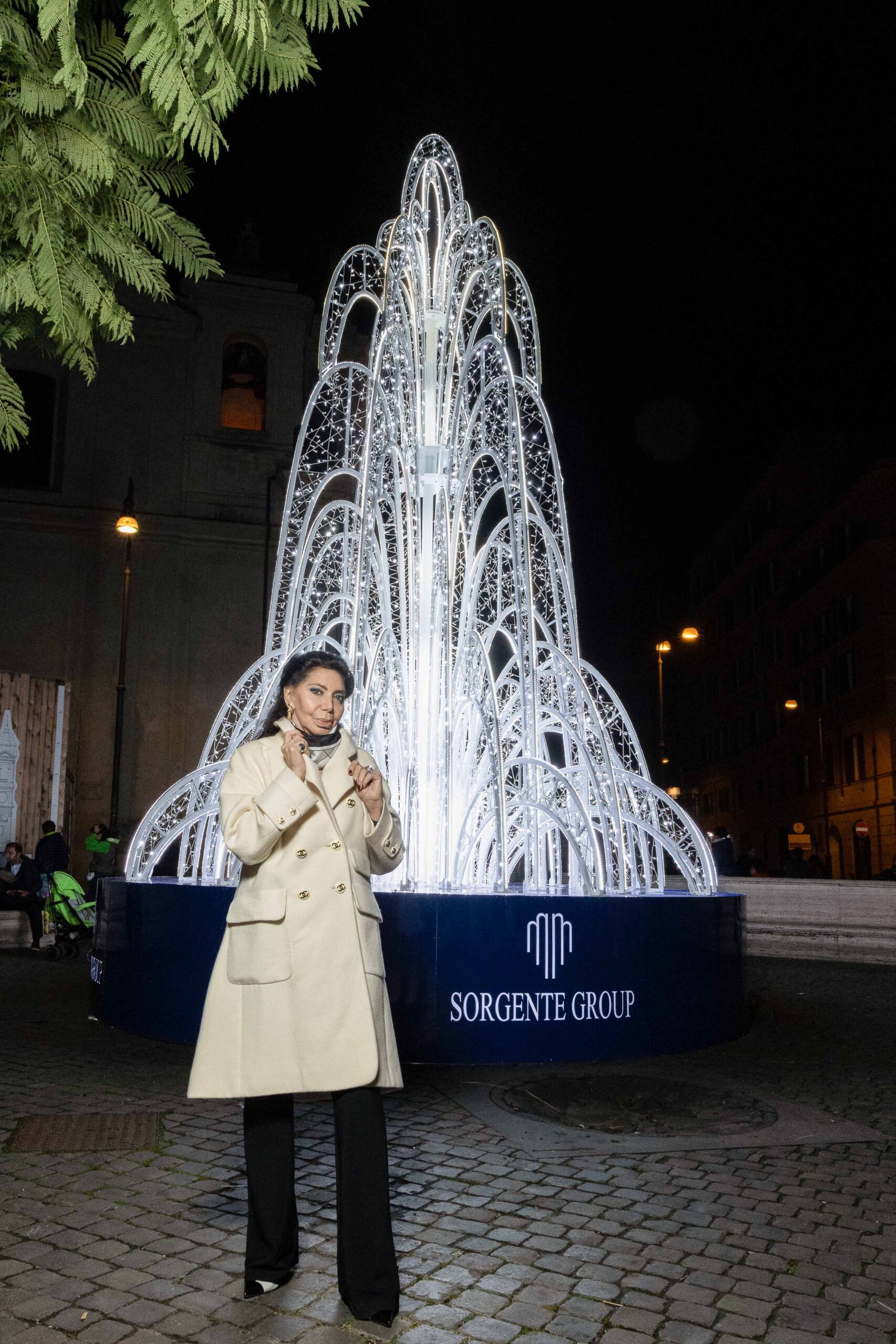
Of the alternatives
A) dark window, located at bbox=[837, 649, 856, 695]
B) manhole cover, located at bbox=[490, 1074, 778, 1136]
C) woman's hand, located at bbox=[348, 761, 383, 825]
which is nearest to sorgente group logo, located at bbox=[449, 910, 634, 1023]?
manhole cover, located at bbox=[490, 1074, 778, 1136]

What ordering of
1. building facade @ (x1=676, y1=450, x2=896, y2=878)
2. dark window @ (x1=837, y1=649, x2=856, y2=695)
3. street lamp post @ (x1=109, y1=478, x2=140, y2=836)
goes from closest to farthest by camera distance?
street lamp post @ (x1=109, y1=478, x2=140, y2=836), building facade @ (x1=676, y1=450, x2=896, y2=878), dark window @ (x1=837, y1=649, x2=856, y2=695)

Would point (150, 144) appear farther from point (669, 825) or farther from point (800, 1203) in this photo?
point (669, 825)

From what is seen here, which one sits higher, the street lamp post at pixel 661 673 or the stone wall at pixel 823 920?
the street lamp post at pixel 661 673

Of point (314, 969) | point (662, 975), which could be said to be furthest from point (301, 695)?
point (662, 975)

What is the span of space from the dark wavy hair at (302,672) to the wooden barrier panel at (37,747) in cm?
1802

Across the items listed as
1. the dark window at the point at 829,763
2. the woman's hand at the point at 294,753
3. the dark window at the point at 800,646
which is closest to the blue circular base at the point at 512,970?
the woman's hand at the point at 294,753

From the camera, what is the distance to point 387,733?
10.3 meters

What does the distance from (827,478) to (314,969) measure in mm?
59093

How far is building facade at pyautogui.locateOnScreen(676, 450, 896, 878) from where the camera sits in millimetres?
42594

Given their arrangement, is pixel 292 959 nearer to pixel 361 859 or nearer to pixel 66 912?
pixel 361 859

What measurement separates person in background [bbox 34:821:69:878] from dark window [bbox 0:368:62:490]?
43.0 feet

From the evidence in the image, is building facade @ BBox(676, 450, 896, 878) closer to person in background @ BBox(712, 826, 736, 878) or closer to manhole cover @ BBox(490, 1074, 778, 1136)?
person in background @ BBox(712, 826, 736, 878)

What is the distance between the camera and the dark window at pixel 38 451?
26719mm

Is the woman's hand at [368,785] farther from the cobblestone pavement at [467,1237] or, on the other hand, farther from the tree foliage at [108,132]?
the tree foliage at [108,132]
